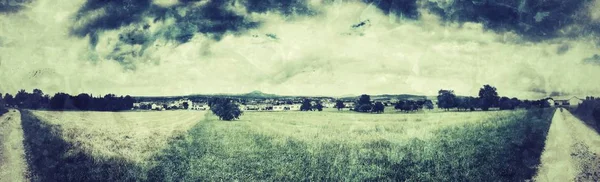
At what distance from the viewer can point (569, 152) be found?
626 inches

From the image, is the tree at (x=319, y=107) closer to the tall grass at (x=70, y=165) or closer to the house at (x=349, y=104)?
the house at (x=349, y=104)

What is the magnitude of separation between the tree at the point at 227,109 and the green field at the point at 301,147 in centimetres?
82

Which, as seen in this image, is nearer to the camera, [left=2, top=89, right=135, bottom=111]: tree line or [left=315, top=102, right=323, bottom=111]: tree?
[left=315, top=102, right=323, bottom=111]: tree

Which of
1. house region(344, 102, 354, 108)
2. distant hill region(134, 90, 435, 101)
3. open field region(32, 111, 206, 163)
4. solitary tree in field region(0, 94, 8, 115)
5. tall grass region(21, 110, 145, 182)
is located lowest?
tall grass region(21, 110, 145, 182)

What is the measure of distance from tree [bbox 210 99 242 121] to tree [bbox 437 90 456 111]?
448 inches

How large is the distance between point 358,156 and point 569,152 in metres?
8.85

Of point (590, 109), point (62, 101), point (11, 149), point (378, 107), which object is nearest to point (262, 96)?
point (378, 107)

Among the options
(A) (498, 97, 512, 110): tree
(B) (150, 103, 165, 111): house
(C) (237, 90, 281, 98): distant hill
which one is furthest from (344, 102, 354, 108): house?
(B) (150, 103, 165, 111): house

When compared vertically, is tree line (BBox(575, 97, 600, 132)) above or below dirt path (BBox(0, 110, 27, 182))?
above

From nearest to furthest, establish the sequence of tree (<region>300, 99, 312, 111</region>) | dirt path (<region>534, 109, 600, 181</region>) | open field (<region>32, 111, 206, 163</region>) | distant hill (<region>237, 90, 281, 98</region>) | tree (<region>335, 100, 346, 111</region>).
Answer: dirt path (<region>534, 109, 600, 181</region>) < open field (<region>32, 111, 206, 163</region>) < tree (<region>335, 100, 346, 111</region>) < distant hill (<region>237, 90, 281, 98</region>) < tree (<region>300, 99, 312, 111</region>)

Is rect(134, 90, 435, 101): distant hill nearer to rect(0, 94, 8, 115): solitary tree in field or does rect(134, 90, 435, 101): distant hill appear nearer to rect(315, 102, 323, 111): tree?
rect(315, 102, 323, 111): tree

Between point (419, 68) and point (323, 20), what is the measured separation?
524 cm

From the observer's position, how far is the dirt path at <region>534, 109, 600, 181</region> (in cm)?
1282

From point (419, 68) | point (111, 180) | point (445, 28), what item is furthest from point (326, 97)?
point (111, 180)
